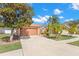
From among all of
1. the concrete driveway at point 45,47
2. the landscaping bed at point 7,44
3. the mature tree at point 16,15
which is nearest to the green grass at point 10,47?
the landscaping bed at point 7,44

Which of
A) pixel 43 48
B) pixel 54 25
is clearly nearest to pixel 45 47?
pixel 43 48

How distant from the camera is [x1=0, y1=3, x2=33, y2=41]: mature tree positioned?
770 cm

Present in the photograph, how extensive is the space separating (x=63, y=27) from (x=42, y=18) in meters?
1.12

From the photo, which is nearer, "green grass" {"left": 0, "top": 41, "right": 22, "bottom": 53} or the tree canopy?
"green grass" {"left": 0, "top": 41, "right": 22, "bottom": 53}

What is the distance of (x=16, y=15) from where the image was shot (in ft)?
26.8

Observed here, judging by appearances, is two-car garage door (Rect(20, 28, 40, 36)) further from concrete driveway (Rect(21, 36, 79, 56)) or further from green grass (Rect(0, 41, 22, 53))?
A: green grass (Rect(0, 41, 22, 53))

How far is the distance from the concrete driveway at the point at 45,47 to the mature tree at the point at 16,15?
0.81 metres

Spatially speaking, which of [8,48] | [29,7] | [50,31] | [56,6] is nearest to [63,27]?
[50,31]

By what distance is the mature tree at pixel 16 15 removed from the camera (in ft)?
25.3

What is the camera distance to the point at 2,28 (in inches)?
308

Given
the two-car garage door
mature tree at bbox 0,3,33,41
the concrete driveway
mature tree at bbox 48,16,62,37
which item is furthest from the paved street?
mature tree at bbox 0,3,33,41

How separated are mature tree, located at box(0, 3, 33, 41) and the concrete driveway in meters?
0.81

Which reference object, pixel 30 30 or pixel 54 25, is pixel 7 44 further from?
pixel 54 25

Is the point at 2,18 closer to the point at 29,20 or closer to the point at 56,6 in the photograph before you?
the point at 29,20
